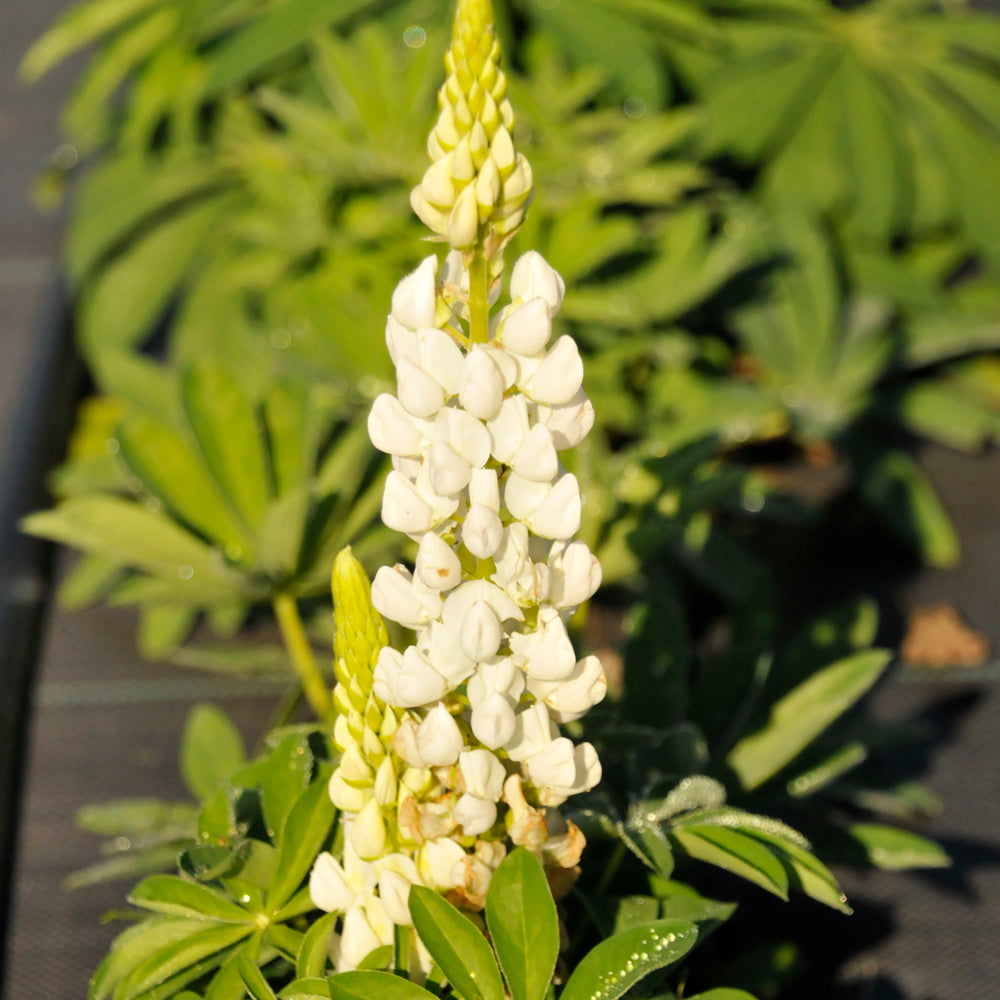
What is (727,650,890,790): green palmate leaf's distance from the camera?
2.48ft

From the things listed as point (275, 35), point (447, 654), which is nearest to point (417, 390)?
point (447, 654)

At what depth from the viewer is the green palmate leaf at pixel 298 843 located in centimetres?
62

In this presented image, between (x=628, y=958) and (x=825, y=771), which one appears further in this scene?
(x=825, y=771)

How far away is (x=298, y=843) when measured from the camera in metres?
0.62

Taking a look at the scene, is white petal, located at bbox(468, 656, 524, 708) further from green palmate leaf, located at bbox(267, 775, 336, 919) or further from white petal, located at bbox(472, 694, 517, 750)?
green palmate leaf, located at bbox(267, 775, 336, 919)

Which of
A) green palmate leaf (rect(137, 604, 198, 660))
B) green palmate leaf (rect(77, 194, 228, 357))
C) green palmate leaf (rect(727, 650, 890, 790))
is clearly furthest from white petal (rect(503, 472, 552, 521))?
green palmate leaf (rect(77, 194, 228, 357))

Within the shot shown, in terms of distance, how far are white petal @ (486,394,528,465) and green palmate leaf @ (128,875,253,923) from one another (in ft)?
1.04

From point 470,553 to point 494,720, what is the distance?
0.08 m

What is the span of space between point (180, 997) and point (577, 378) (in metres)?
0.40

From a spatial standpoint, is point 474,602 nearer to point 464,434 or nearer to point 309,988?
point 464,434

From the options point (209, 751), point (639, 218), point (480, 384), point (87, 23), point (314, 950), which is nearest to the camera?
point (480, 384)

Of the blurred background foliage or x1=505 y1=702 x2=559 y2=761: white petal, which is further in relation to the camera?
the blurred background foliage

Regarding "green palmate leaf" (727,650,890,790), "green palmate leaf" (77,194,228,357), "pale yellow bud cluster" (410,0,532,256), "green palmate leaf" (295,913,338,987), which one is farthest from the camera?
"green palmate leaf" (77,194,228,357)

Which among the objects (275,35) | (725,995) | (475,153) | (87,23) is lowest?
(725,995)
